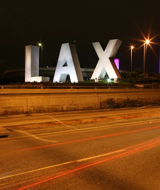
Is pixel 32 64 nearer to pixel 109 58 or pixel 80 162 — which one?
pixel 109 58

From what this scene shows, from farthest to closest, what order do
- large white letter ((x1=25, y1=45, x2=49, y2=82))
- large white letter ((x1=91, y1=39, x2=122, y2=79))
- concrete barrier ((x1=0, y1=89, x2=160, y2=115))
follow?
large white letter ((x1=91, y1=39, x2=122, y2=79))
large white letter ((x1=25, y1=45, x2=49, y2=82))
concrete barrier ((x1=0, y1=89, x2=160, y2=115))

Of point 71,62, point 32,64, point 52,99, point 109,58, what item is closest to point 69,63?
point 71,62

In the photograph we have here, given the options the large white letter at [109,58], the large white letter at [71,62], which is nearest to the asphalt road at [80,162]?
the large white letter at [71,62]

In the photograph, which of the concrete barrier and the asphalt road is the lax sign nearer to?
the concrete barrier

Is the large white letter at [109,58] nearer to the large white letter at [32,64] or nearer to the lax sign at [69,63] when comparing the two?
the lax sign at [69,63]

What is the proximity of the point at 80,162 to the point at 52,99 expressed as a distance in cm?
2009

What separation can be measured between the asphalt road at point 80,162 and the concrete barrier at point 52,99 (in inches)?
504

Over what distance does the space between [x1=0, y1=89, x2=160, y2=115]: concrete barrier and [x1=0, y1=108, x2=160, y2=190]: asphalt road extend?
12811mm

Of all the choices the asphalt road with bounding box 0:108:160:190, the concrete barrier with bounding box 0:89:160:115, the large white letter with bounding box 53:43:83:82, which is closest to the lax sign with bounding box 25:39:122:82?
the large white letter with bounding box 53:43:83:82

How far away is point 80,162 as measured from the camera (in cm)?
711

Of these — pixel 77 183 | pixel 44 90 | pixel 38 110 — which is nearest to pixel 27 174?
pixel 77 183

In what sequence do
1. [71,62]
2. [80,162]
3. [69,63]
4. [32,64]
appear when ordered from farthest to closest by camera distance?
1. [69,63]
2. [71,62]
3. [32,64]
4. [80,162]

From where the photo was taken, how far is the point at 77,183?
5.43m

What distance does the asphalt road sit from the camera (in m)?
5.45
